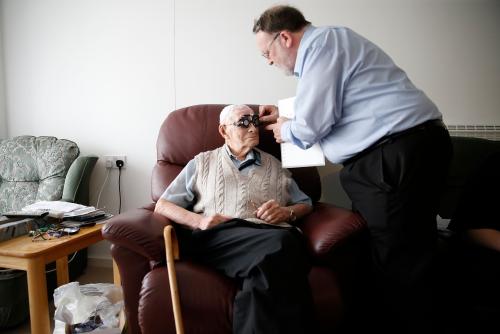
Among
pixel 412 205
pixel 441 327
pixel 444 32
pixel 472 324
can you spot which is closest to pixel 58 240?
pixel 412 205

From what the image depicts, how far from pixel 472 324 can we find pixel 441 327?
0.10 meters

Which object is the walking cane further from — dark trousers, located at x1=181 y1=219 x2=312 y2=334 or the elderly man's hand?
the elderly man's hand

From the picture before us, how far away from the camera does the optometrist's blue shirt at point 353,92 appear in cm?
103

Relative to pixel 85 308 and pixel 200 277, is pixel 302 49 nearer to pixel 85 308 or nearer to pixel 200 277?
pixel 200 277

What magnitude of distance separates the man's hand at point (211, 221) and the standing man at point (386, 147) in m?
0.44

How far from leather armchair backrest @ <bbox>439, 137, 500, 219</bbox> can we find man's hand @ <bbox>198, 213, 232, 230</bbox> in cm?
114

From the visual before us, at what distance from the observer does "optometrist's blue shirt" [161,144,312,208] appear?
1333mm

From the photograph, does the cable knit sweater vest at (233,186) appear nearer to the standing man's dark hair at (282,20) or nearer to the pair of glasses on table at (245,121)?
the pair of glasses on table at (245,121)

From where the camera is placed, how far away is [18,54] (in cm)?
219

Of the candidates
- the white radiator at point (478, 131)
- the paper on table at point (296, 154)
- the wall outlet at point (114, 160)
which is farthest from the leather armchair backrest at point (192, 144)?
the white radiator at point (478, 131)

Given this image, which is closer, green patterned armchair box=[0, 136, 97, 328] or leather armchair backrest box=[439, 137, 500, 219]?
leather armchair backrest box=[439, 137, 500, 219]

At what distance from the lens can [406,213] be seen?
1016 millimetres

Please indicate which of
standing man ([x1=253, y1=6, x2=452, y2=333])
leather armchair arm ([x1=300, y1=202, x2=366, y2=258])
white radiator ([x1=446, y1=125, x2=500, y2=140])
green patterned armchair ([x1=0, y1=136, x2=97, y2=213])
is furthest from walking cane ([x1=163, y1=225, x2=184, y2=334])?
white radiator ([x1=446, y1=125, x2=500, y2=140])

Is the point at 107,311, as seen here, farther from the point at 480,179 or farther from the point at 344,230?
the point at 480,179
